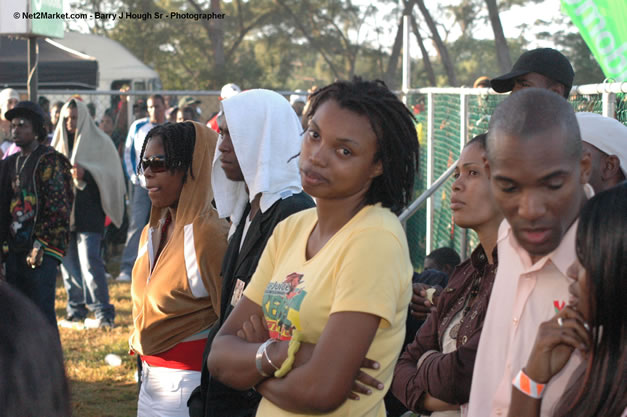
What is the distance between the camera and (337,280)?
2195 millimetres

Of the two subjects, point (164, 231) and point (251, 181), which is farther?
point (164, 231)

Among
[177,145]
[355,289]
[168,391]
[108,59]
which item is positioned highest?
[108,59]

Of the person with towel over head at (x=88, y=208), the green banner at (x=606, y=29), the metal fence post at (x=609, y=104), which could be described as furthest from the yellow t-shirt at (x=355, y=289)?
the person with towel over head at (x=88, y=208)

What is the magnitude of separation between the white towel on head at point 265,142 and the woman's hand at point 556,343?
165cm

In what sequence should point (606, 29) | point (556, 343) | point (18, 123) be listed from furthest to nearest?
point (18, 123) → point (606, 29) → point (556, 343)

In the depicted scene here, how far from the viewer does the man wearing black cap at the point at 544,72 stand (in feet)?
11.9

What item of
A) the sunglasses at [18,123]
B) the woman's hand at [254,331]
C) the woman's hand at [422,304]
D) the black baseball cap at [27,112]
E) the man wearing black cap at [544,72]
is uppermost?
the man wearing black cap at [544,72]

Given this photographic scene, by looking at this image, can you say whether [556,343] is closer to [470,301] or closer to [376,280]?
[376,280]

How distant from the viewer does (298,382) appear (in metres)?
2.15

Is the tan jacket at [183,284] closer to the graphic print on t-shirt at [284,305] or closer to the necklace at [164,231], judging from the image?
the necklace at [164,231]

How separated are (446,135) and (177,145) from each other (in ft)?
15.2

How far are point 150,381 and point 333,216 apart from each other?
173cm

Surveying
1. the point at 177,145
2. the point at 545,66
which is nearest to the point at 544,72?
the point at 545,66

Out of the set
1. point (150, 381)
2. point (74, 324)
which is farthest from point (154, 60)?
point (150, 381)
